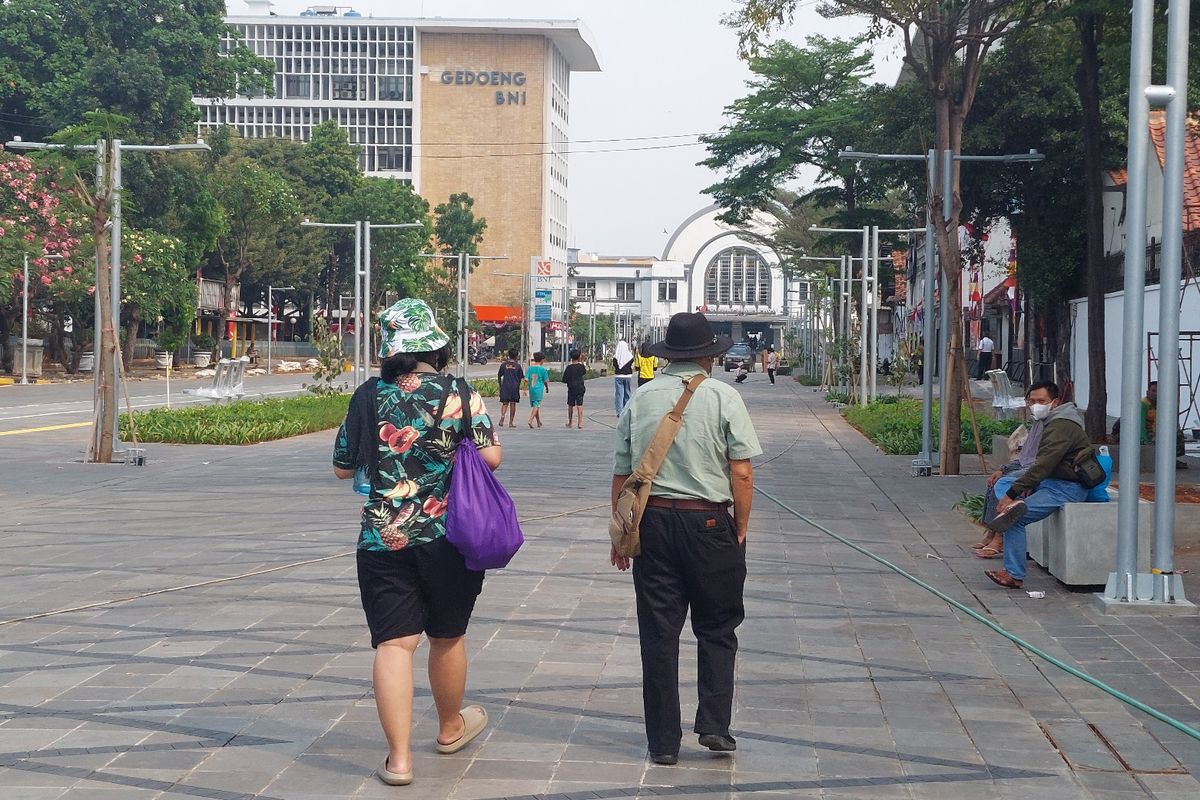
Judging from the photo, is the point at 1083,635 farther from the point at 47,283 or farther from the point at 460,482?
the point at 47,283

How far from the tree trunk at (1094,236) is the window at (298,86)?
102869 mm

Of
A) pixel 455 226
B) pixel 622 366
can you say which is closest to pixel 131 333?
pixel 622 366

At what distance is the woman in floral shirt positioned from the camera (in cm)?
525

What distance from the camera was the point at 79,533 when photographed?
12.4m

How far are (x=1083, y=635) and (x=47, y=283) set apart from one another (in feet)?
150

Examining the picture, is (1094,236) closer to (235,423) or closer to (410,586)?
(235,423)

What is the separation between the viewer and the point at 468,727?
227 inches

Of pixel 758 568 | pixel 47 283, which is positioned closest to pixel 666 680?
pixel 758 568

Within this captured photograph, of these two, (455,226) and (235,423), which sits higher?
(455,226)

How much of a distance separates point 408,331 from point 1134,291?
5.55 metres

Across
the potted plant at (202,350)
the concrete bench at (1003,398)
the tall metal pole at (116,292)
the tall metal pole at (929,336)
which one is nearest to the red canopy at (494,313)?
the potted plant at (202,350)

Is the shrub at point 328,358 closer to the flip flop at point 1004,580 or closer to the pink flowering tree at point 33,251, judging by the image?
the pink flowering tree at point 33,251

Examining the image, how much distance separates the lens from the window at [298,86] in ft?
383

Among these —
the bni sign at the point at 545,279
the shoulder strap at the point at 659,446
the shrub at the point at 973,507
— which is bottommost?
the shrub at the point at 973,507
